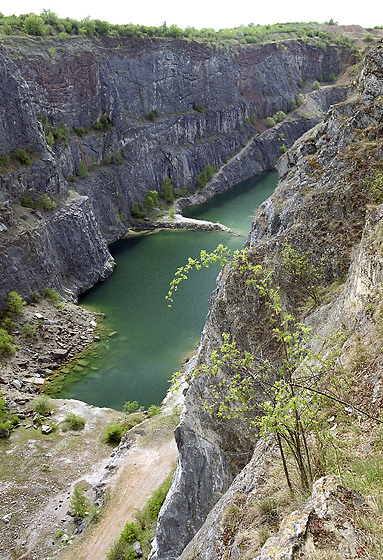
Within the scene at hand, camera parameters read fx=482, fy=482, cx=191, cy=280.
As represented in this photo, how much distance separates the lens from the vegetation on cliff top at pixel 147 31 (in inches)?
2277

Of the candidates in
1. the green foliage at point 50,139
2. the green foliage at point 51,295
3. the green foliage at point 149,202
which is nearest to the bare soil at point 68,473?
the green foliage at point 51,295

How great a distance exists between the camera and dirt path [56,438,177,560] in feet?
66.2

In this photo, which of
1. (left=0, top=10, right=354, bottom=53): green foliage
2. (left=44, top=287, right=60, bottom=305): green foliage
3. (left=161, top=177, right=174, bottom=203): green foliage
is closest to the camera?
(left=44, top=287, right=60, bottom=305): green foliage

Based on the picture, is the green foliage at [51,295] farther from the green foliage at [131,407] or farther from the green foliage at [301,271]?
the green foliage at [301,271]

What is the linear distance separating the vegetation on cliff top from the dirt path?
5080 centimetres

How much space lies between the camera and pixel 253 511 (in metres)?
7.44

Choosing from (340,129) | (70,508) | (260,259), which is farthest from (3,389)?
(340,129)

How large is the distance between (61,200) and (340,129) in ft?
117

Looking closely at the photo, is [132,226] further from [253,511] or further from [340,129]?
[253,511]

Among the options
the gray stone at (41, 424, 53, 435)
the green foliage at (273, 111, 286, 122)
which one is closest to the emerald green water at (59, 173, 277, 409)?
the gray stone at (41, 424, 53, 435)

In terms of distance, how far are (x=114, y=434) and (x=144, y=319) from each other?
49.4 feet

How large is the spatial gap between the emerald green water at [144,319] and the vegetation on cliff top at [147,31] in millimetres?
27768

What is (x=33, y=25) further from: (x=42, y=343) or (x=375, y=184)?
(x=375, y=184)

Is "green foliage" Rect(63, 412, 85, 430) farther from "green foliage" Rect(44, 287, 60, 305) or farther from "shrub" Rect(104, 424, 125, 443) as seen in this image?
"green foliage" Rect(44, 287, 60, 305)
